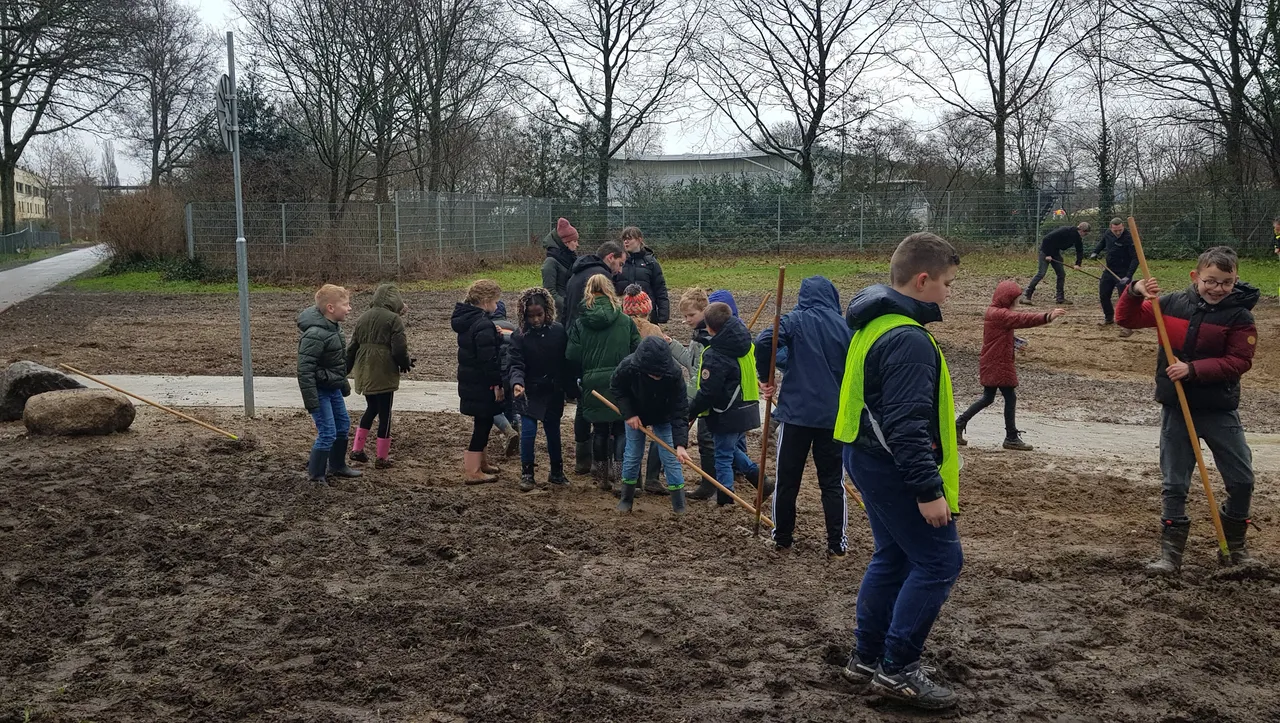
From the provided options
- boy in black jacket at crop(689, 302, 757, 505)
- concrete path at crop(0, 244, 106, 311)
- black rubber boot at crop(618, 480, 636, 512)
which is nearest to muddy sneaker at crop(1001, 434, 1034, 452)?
boy in black jacket at crop(689, 302, 757, 505)

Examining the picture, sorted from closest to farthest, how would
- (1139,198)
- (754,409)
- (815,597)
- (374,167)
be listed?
(815,597) < (754,409) < (1139,198) < (374,167)

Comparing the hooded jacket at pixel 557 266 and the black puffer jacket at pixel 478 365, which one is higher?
the hooded jacket at pixel 557 266

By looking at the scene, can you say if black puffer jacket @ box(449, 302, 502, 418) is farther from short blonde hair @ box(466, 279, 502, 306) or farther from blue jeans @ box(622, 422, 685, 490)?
blue jeans @ box(622, 422, 685, 490)

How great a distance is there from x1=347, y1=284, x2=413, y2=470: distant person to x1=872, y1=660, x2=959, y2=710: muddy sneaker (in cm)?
519

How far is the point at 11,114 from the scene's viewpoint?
130 ft

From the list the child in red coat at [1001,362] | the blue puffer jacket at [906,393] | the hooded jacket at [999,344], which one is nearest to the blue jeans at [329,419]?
the blue puffer jacket at [906,393]

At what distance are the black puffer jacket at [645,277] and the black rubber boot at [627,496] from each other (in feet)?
9.62

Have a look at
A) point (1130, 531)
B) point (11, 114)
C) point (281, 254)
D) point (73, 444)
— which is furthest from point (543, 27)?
point (1130, 531)

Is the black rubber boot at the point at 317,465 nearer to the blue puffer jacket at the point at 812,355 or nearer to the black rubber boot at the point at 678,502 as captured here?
the black rubber boot at the point at 678,502

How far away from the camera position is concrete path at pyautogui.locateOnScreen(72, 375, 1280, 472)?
29.8 feet

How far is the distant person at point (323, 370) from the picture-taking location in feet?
25.6

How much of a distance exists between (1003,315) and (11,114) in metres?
41.8

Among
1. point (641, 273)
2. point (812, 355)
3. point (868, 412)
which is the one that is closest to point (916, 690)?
point (868, 412)

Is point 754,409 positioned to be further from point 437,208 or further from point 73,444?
point 437,208
